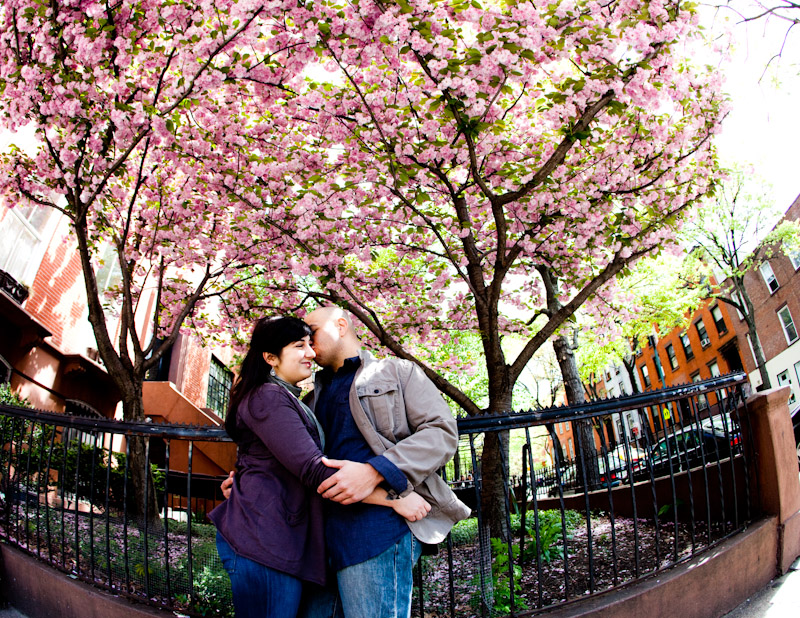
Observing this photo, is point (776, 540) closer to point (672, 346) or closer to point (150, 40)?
point (150, 40)

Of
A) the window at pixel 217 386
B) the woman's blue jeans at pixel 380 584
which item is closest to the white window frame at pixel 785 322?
the window at pixel 217 386

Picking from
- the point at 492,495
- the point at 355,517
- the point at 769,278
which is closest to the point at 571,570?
the point at 492,495

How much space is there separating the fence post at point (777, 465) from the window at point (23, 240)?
11.7 m

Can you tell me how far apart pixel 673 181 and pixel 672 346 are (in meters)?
36.1

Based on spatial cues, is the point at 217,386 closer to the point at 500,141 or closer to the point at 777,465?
the point at 500,141

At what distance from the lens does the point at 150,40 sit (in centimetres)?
677

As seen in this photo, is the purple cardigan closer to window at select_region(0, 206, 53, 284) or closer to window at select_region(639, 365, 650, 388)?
window at select_region(0, 206, 53, 284)

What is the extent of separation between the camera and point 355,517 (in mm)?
2197

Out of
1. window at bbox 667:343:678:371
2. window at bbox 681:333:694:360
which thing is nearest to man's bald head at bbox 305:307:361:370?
window at bbox 681:333:694:360

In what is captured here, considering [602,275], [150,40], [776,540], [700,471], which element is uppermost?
[150,40]

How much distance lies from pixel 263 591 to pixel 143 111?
5928mm

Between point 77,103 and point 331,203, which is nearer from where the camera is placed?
point 77,103

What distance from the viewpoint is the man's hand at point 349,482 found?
205cm

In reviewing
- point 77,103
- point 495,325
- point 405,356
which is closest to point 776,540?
point 495,325
